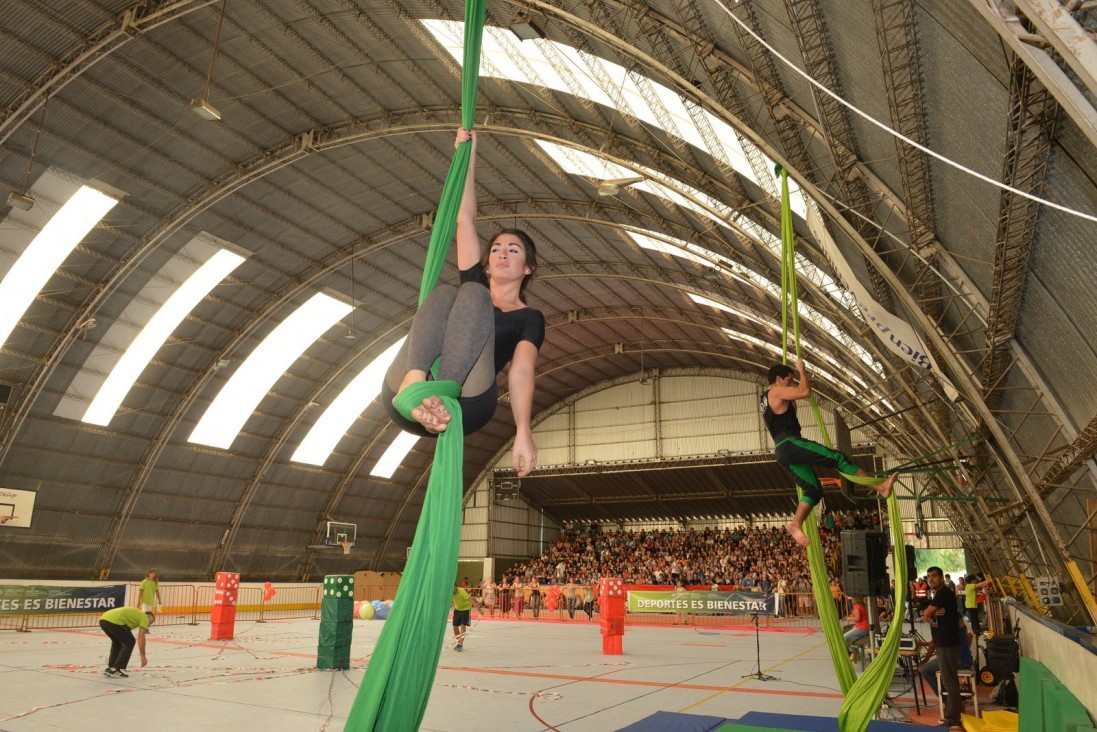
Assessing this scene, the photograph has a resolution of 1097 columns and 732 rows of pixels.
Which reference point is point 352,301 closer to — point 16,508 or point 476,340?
point 16,508

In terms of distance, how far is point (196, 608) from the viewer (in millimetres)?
32406

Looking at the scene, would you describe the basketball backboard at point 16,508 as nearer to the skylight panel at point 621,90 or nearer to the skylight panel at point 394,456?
the skylight panel at point 394,456

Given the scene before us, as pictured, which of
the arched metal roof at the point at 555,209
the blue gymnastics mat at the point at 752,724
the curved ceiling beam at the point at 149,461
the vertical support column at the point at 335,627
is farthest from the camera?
the curved ceiling beam at the point at 149,461

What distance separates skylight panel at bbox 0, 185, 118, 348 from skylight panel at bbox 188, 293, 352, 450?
949 cm

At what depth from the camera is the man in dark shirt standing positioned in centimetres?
1002

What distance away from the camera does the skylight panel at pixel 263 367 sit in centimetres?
3403

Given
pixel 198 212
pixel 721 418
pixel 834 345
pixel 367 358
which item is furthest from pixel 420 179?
pixel 721 418

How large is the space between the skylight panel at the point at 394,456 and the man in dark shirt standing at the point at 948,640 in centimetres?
3548

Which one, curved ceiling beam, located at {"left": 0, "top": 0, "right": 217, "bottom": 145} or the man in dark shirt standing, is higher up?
curved ceiling beam, located at {"left": 0, "top": 0, "right": 217, "bottom": 145}

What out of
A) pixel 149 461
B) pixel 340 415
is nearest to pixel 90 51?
pixel 149 461

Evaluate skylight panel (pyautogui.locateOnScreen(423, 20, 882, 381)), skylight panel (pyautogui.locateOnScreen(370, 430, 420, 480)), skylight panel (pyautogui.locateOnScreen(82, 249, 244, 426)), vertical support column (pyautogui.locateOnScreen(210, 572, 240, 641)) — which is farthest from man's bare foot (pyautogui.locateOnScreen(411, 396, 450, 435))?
skylight panel (pyautogui.locateOnScreen(370, 430, 420, 480))

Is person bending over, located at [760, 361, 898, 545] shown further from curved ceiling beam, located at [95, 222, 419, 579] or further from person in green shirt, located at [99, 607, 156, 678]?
curved ceiling beam, located at [95, 222, 419, 579]

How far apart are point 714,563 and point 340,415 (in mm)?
21816

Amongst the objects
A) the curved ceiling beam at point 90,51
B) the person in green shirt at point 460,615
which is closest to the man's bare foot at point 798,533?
the person in green shirt at point 460,615
